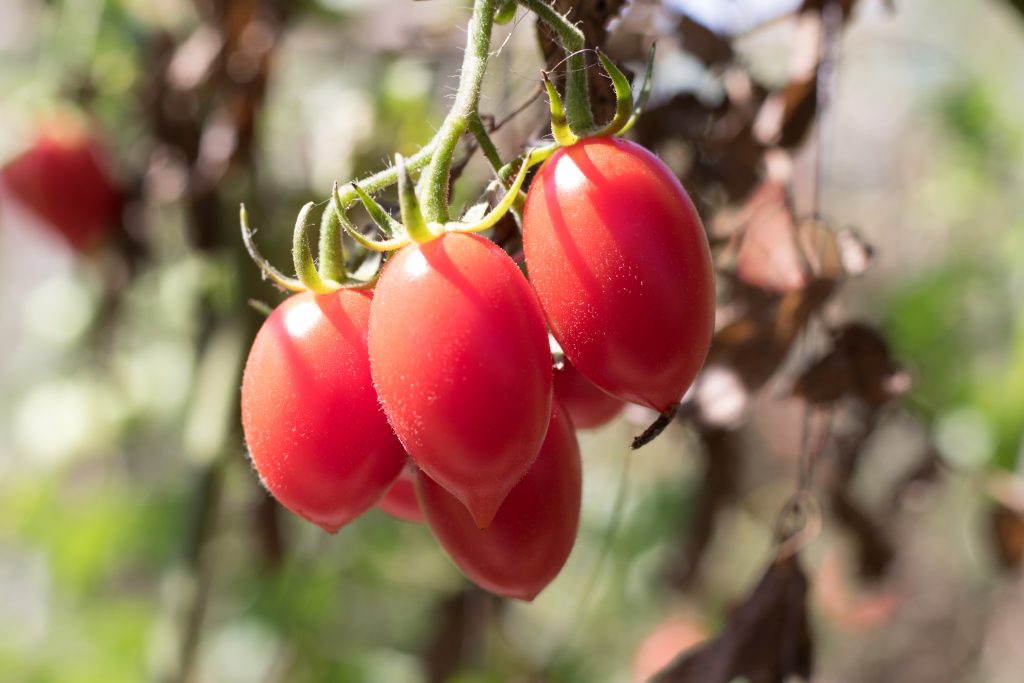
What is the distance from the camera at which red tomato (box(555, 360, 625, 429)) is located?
0.58m

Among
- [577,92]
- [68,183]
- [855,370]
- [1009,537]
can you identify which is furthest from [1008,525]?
[68,183]

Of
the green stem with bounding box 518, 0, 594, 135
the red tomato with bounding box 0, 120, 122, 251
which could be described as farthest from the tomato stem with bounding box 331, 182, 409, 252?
the red tomato with bounding box 0, 120, 122, 251

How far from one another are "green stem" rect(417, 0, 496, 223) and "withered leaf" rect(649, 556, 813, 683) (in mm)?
400

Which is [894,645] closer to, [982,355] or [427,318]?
[982,355]

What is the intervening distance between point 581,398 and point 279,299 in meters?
0.83

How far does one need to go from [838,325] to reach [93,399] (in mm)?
1293

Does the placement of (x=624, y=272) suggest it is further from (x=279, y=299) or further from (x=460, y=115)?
(x=279, y=299)

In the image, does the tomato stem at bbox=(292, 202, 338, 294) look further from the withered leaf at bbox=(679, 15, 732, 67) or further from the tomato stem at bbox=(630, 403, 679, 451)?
the withered leaf at bbox=(679, 15, 732, 67)

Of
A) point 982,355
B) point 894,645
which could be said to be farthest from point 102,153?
point 894,645

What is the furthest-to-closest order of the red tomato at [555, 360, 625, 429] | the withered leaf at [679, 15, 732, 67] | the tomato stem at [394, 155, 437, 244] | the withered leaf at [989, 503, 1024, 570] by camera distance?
the withered leaf at [989, 503, 1024, 570], the withered leaf at [679, 15, 732, 67], the red tomato at [555, 360, 625, 429], the tomato stem at [394, 155, 437, 244]

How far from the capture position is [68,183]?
4.64ft

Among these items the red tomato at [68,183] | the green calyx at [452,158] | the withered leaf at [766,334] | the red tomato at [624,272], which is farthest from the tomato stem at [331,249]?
the red tomato at [68,183]

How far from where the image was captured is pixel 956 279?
5.93 ft

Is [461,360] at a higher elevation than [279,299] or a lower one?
higher
